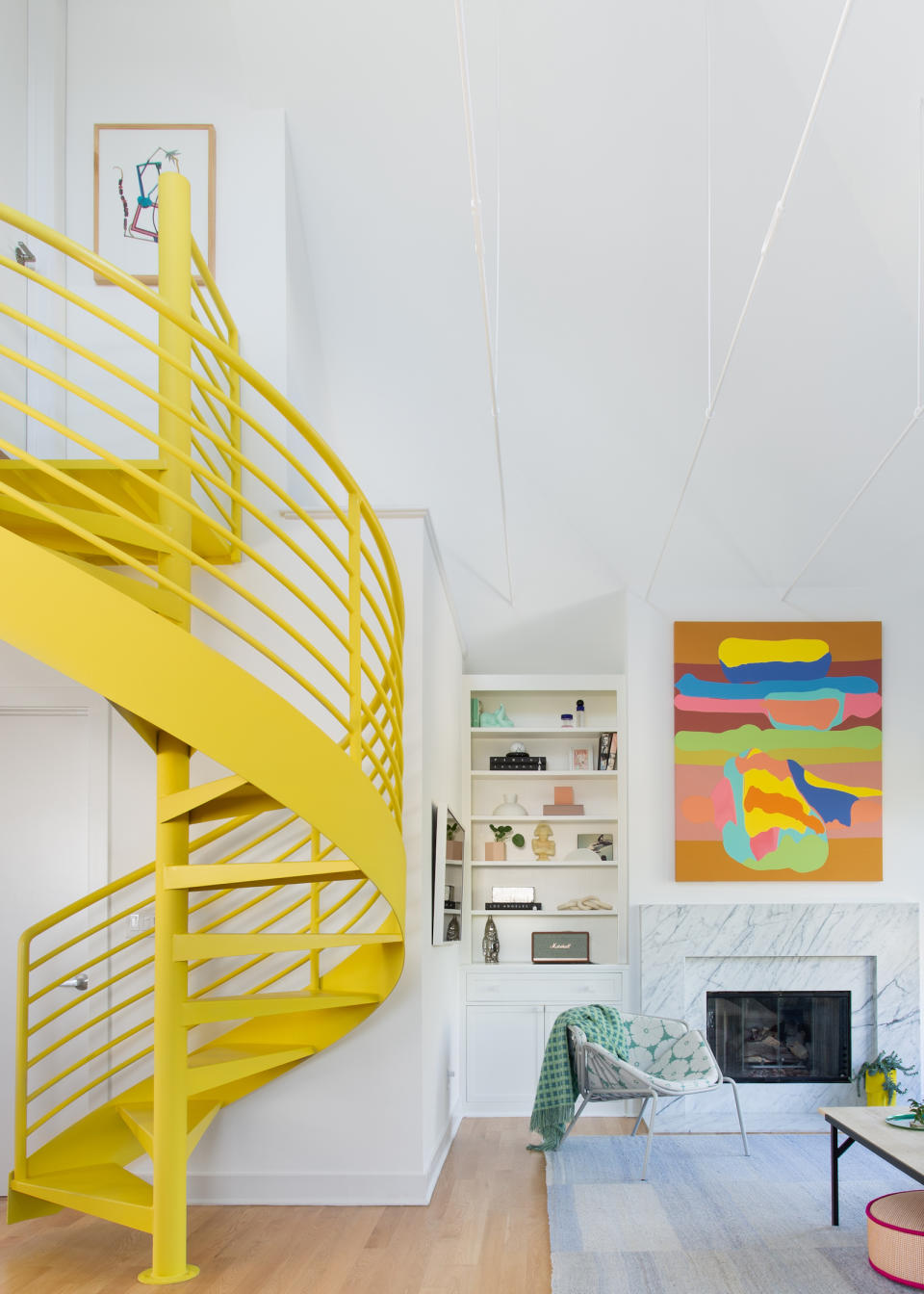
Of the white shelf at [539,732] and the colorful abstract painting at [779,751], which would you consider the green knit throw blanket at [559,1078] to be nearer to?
the colorful abstract painting at [779,751]

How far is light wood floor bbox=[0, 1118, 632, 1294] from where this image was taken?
3.74 metres

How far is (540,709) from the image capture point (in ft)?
26.6

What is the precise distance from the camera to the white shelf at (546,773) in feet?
25.3

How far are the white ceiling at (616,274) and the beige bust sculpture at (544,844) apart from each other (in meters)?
1.47

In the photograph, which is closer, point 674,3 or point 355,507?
point 355,507

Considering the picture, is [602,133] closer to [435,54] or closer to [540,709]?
[435,54]

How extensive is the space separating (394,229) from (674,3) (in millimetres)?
1857

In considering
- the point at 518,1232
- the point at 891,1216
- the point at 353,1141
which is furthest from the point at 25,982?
the point at 891,1216

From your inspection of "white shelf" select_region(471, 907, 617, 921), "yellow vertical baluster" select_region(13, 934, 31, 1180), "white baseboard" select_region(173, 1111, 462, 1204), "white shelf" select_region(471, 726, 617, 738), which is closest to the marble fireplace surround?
"white shelf" select_region(471, 907, 617, 921)

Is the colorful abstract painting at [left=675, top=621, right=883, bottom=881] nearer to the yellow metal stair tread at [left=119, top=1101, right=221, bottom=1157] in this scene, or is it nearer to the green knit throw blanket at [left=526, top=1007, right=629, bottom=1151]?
the green knit throw blanket at [left=526, top=1007, right=629, bottom=1151]

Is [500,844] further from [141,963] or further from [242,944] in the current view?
[242,944]

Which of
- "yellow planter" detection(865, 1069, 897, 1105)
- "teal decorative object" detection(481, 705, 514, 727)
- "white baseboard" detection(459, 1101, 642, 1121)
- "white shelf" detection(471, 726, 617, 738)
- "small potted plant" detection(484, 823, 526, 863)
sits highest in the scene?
"teal decorative object" detection(481, 705, 514, 727)

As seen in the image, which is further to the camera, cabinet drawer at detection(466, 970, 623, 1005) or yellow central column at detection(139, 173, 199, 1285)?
cabinet drawer at detection(466, 970, 623, 1005)

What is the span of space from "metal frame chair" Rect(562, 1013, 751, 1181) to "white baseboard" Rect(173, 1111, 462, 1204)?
121 cm
